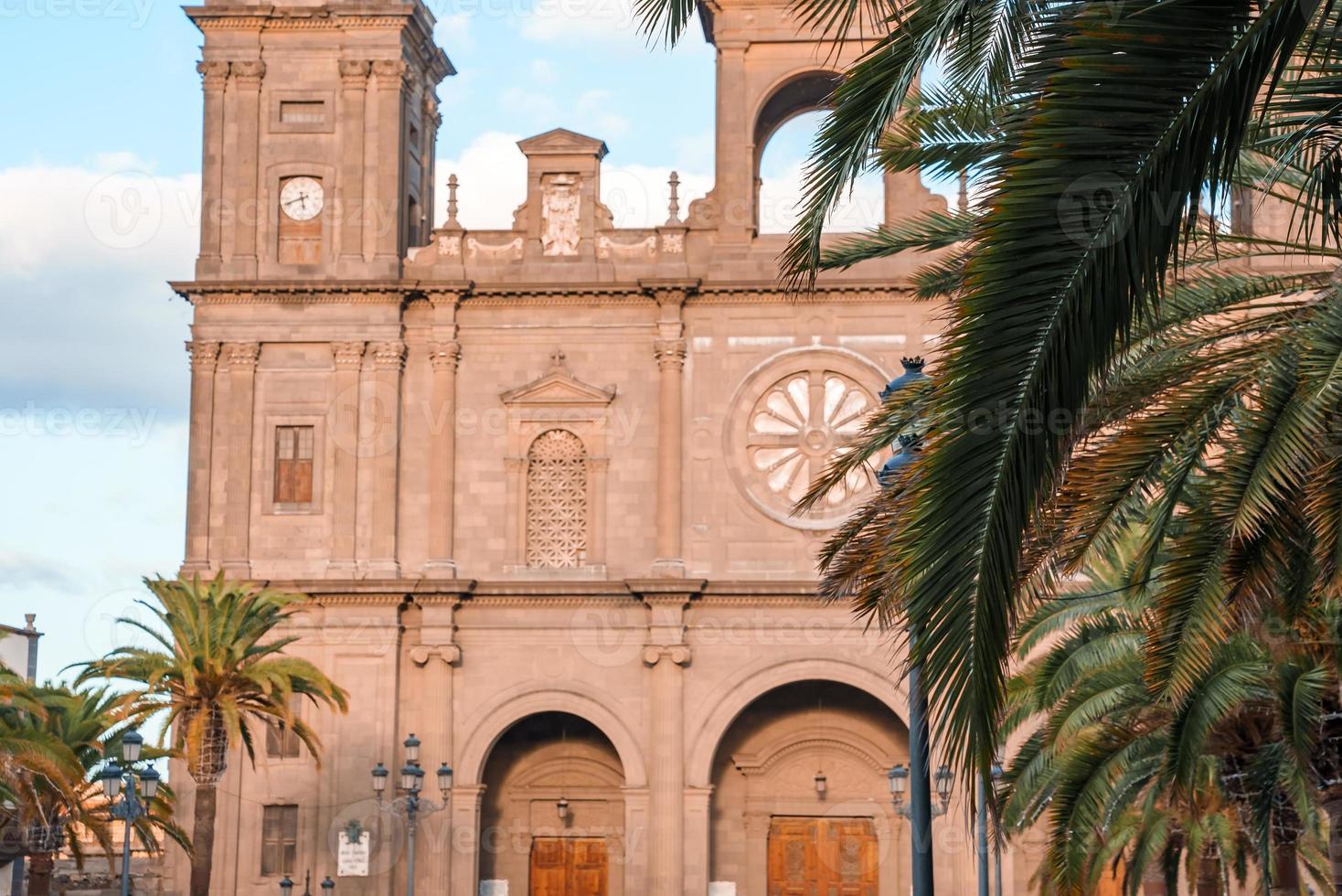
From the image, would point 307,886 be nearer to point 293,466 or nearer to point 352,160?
point 293,466

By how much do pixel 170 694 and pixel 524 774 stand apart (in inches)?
404

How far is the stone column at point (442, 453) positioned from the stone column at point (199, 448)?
4469 millimetres

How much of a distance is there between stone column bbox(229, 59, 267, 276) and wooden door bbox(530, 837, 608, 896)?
43.5 feet

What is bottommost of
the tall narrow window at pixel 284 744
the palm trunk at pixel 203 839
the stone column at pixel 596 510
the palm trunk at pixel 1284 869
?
the palm trunk at pixel 1284 869

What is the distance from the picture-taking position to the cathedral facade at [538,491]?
41125mm

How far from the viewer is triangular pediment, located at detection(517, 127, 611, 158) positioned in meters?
43.2

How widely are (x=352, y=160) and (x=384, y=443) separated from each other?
601 cm

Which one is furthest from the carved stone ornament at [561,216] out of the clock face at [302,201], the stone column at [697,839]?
the stone column at [697,839]

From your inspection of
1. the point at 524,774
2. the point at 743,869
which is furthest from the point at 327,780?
the point at 743,869

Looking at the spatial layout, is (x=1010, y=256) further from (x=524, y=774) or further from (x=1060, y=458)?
(x=524, y=774)

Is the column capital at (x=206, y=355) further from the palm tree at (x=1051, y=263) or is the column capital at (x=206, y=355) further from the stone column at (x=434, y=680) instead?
the palm tree at (x=1051, y=263)

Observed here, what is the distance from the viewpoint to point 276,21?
43625 millimetres

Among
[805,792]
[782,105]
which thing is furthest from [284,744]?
[782,105]

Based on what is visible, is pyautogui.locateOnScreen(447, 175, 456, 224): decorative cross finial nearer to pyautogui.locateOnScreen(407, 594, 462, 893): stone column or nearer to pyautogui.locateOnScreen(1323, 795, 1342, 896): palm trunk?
pyautogui.locateOnScreen(407, 594, 462, 893): stone column
